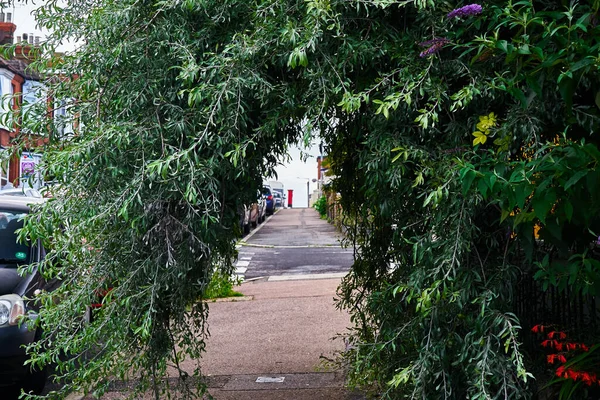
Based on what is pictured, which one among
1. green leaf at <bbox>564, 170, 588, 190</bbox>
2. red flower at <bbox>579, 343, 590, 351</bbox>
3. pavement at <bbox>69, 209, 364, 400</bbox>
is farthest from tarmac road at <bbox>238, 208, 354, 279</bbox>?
green leaf at <bbox>564, 170, 588, 190</bbox>

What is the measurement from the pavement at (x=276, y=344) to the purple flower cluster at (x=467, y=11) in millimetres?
3410

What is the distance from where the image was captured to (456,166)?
3.72m

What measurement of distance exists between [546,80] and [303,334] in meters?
7.26

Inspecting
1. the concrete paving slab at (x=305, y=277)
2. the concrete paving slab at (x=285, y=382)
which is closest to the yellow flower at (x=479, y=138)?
the concrete paving slab at (x=285, y=382)

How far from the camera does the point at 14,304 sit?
694cm

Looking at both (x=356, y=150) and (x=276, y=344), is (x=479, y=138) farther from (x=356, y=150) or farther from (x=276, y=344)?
(x=276, y=344)

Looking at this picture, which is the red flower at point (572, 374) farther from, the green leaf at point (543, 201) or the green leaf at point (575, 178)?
the green leaf at point (575, 178)

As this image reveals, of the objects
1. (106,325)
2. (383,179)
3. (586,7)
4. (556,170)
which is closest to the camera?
(556,170)

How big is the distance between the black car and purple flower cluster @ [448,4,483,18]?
3.82m

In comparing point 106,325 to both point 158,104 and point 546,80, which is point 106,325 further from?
point 546,80

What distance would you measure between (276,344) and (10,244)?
3608 mm

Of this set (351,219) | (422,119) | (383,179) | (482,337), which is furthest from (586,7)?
(351,219)

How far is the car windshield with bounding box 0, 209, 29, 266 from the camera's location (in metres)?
7.85

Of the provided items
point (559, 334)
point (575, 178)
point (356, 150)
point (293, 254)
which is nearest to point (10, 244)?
point (356, 150)
